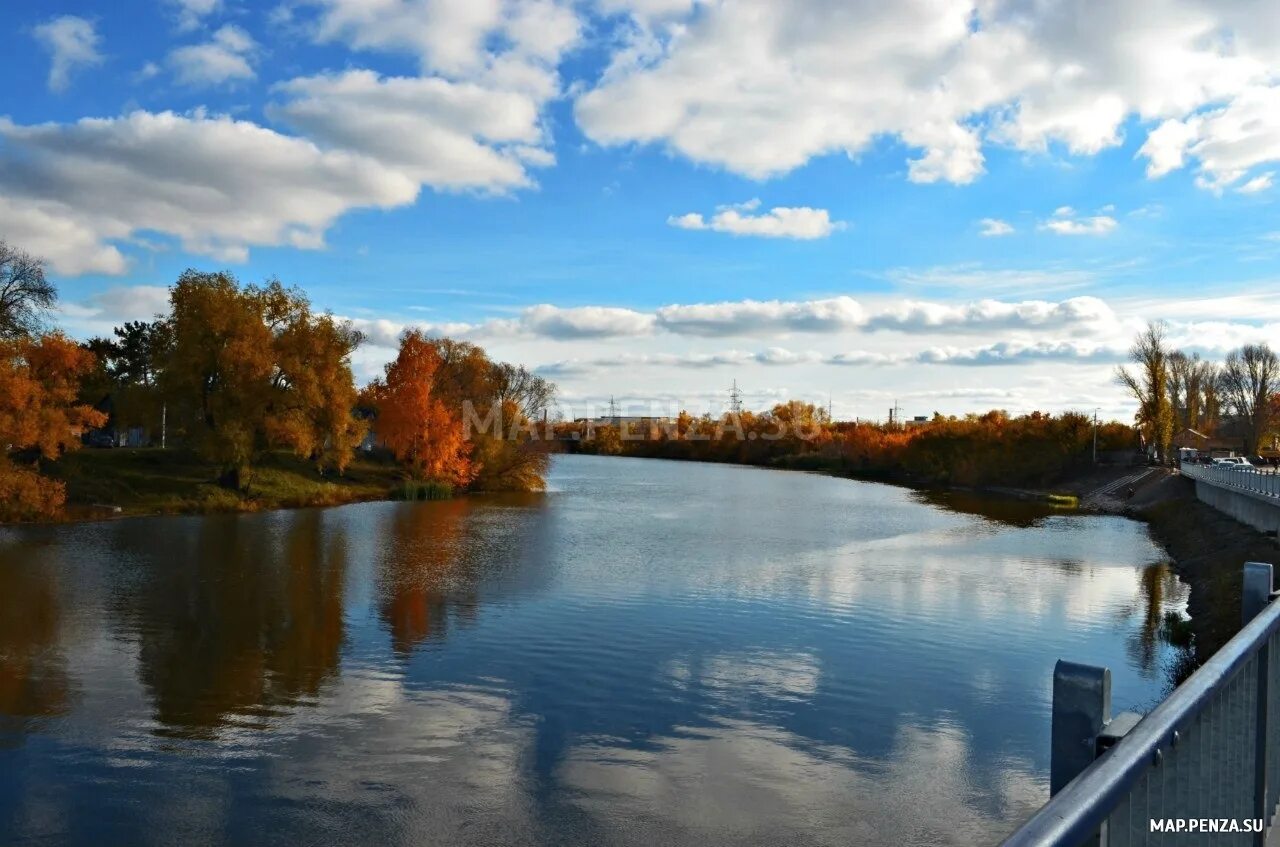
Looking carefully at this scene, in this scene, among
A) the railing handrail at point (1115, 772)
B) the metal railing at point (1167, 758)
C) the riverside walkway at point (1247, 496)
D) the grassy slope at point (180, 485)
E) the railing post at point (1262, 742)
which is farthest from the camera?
the grassy slope at point (180, 485)

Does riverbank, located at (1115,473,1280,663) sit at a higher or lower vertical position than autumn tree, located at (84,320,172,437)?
lower

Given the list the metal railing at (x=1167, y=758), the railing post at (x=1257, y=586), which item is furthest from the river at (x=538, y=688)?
the metal railing at (x=1167, y=758)

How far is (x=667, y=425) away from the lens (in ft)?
469

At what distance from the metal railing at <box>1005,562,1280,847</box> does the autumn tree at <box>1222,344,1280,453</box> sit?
319 ft

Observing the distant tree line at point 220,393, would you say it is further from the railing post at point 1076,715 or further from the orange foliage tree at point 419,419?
the railing post at point 1076,715

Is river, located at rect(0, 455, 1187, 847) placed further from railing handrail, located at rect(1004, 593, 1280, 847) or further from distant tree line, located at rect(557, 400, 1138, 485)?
distant tree line, located at rect(557, 400, 1138, 485)

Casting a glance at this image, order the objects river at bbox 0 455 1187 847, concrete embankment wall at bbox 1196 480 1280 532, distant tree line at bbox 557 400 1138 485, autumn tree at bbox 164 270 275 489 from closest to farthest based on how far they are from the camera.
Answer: river at bbox 0 455 1187 847, concrete embankment wall at bbox 1196 480 1280 532, autumn tree at bbox 164 270 275 489, distant tree line at bbox 557 400 1138 485

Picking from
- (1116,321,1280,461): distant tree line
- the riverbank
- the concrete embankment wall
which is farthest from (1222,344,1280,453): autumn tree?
the concrete embankment wall

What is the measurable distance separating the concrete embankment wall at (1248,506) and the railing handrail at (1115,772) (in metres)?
28.4

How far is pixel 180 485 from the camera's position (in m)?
43.5

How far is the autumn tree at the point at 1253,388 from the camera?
87.4 meters

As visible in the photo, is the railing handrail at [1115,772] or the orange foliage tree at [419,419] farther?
the orange foliage tree at [419,419]

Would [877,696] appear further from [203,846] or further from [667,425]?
[667,425]

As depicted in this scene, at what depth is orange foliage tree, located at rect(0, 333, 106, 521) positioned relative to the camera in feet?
112
